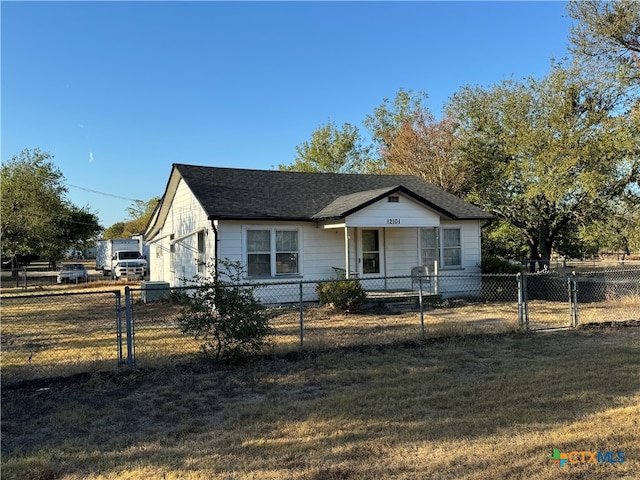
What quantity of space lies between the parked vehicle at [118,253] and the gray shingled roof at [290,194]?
16759 mm

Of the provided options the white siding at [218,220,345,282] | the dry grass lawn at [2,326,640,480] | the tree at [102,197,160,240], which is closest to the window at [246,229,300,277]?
the white siding at [218,220,345,282]

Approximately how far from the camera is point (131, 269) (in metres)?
30.8

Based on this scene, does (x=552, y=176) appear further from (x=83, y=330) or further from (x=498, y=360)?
(x=83, y=330)

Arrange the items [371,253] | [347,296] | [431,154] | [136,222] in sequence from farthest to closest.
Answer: [136,222], [431,154], [371,253], [347,296]

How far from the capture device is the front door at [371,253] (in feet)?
53.0

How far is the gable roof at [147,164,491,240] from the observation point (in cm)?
1447

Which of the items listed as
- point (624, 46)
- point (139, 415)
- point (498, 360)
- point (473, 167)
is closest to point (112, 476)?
point (139, 415)

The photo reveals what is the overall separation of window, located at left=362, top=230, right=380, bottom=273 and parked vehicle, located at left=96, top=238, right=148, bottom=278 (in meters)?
19.7

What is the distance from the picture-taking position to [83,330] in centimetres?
1143

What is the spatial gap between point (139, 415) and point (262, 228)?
9474 mm

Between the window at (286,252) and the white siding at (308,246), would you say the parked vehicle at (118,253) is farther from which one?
the white siding at (308,246)

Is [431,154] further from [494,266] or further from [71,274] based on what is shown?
[71,274]

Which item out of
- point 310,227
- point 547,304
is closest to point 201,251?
point 310,227

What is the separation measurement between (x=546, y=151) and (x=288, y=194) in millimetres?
11690
